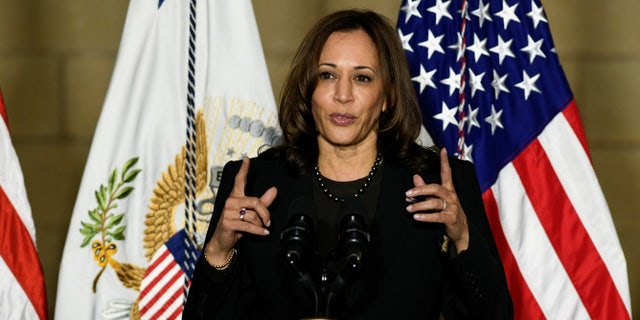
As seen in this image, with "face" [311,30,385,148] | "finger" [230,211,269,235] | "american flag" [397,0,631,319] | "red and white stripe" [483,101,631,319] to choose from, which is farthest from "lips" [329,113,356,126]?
"red and white stripe" [483,101,631,319]

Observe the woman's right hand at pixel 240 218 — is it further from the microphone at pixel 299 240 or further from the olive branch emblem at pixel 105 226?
the olive branch emblem at pixel 105 226

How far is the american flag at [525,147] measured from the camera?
115 inches

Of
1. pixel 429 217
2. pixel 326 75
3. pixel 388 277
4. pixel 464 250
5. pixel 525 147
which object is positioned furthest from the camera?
pixel 525 147

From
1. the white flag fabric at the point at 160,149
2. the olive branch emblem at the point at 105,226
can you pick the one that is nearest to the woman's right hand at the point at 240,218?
the white flag fabric at the point at 160,149

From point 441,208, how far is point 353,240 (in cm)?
39

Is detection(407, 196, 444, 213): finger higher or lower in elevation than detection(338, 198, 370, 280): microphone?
higher

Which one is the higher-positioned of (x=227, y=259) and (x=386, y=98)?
(x=386, y=98)

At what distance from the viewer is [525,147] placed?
9.74 feet

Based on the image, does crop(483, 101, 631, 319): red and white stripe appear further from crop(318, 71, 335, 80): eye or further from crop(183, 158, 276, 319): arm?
crop(183, 158, 276, 319): arm

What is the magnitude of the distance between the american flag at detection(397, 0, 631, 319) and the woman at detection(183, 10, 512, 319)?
2.73ft

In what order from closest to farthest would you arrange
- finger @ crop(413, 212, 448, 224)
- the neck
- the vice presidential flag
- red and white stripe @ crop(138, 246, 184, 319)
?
finger @ crop(413, 212, 448, 224) < the neck < the vice presidential flag < red and white stripe @ crop(138, 246, 184, 319)

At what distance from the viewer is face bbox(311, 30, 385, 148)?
6.71 ft

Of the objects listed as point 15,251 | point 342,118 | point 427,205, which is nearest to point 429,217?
point 427,205

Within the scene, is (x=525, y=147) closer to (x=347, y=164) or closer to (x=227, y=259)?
(x=347, y=164)
